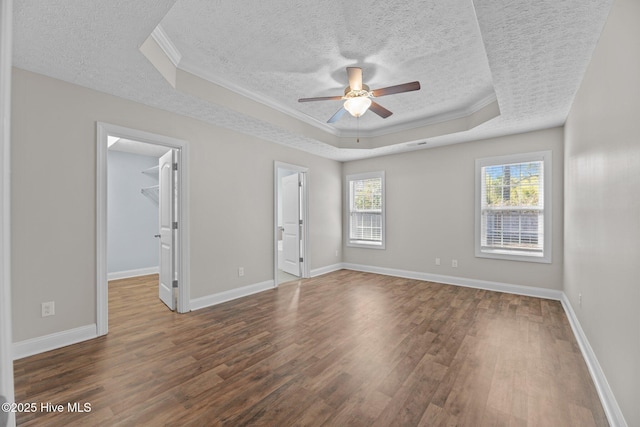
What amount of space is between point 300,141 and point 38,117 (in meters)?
3.11

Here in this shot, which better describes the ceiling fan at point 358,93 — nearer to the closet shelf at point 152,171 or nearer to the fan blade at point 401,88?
the fan blade at point 401,88

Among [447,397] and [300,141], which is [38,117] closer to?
[300,141]

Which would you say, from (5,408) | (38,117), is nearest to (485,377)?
(5,408)

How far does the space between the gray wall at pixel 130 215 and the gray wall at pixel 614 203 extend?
6633mm

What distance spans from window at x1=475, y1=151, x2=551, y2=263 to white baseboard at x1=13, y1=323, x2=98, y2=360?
522cm

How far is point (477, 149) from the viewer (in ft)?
15.6

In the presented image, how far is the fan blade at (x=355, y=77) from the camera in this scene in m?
2.86

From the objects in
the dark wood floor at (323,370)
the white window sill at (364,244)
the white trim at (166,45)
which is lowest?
the dark wood floor at (323,370)

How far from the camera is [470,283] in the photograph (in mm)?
4801

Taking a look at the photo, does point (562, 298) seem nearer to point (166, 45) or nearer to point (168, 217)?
point (168, 217)

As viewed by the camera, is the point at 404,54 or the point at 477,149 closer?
the point at 404,54

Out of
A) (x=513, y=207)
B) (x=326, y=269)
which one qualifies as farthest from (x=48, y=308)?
(x=513, y=207)

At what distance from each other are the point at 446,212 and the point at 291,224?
2.88 metres

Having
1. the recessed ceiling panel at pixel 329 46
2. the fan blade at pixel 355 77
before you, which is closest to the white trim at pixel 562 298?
the recessed ceiling panel at pixel 329 46
